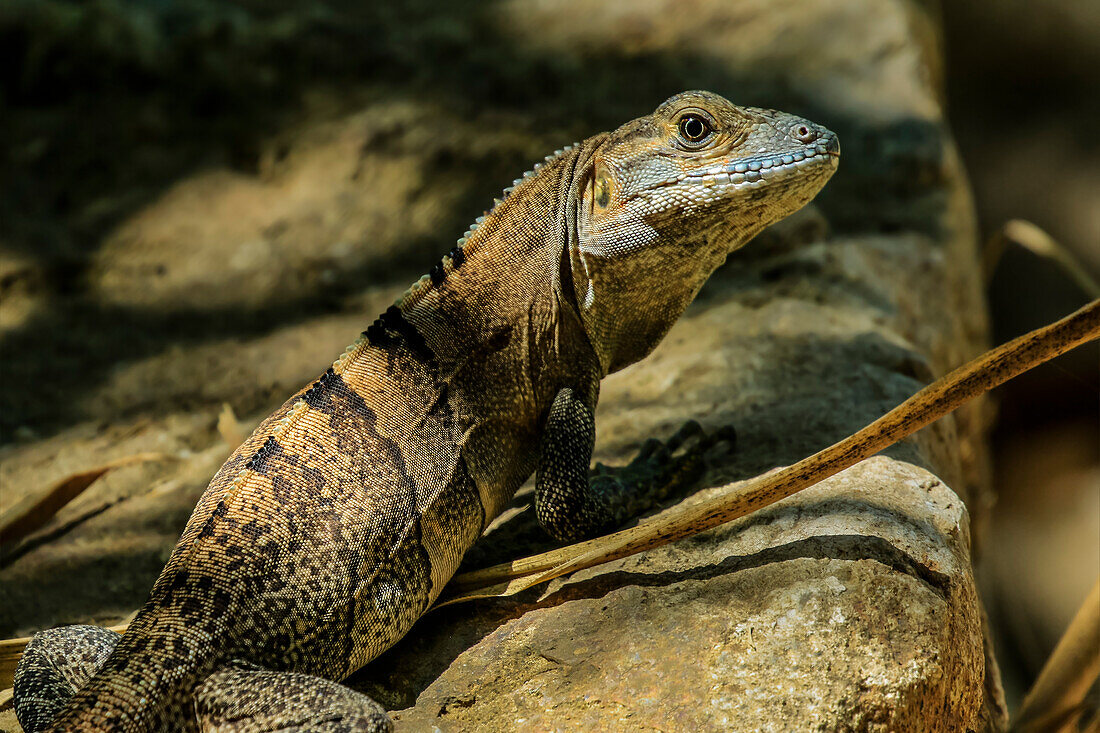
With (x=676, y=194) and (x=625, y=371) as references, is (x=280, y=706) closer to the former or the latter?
(x=676, y=194)

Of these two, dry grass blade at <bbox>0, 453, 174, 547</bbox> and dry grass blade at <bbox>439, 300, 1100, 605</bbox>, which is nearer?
dry grass blade at <bbox>439, 300, 1100, 605</bbox>

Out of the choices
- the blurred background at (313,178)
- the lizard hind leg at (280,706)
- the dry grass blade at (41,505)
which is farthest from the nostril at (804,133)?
the dry grass blade at (41,505)

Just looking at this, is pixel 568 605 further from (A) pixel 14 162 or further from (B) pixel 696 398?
(A) pixel 14 162

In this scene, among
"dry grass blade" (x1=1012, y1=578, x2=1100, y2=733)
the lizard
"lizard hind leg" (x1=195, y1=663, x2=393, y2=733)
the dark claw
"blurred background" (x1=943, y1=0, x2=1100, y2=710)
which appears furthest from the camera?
"blurred background" (x1=943, y1=0, x2=1100, y2=710)

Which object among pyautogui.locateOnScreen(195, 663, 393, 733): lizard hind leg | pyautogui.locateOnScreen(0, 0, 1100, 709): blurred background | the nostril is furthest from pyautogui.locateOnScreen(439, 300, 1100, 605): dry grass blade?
pyautogui.locateOnScreen(0, 0, 1100, 709): blurred background

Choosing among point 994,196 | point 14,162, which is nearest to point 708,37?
point 994,196

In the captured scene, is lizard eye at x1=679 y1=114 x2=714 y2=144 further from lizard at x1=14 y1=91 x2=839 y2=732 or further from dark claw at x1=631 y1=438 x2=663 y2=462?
dark claw at x1=631 y1=438 x2=663 y2=462

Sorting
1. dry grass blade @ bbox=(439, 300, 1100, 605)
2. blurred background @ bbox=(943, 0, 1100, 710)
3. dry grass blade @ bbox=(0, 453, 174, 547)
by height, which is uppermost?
dry grass blade @ bbox=(0, 453, 174, 547)

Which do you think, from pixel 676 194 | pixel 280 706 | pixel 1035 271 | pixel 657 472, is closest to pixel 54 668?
pixel 280 706
